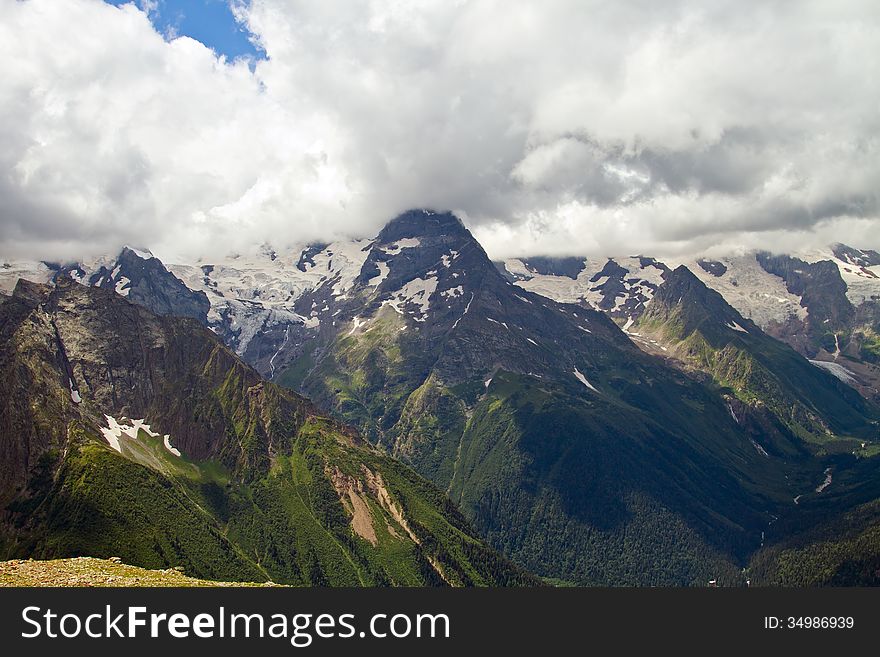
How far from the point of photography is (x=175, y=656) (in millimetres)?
70562

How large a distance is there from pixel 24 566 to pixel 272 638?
85.1 meters

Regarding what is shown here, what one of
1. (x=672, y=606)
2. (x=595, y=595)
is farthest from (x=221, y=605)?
(x=672, y=606)

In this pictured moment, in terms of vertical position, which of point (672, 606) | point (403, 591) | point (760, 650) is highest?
point (403, 591)

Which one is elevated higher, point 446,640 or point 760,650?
point 446,640

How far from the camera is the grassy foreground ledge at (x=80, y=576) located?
4560 inches

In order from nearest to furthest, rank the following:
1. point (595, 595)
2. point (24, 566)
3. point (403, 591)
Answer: point (403, 591) < point (595, 595) < point (24, 566)

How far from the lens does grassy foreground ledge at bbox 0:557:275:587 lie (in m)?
116

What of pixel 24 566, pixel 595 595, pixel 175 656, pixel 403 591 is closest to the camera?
pixel 175 656

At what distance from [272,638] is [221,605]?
723cm

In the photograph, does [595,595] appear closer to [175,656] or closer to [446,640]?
[446,640]

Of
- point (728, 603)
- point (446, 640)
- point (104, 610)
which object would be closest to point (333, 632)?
point (446, 640)

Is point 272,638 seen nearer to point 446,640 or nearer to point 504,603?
point 446,640

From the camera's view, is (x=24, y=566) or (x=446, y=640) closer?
(x=446, y=640)

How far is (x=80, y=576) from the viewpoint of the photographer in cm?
12075
